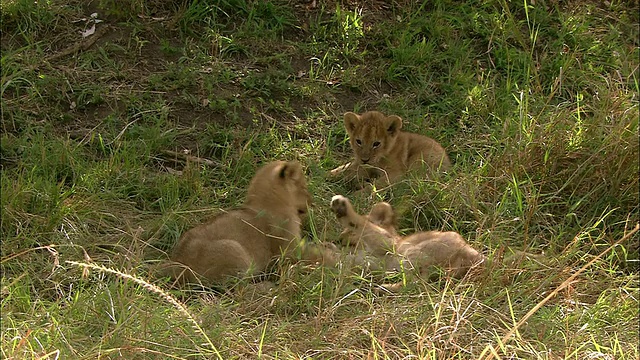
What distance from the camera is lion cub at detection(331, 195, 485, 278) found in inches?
225

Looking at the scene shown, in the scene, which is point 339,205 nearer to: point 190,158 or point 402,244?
point 402,244

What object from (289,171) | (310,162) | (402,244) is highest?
(289,171)

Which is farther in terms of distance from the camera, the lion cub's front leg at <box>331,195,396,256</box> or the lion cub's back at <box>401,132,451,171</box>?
the lion cub's back at <box>401,132,451,171</box>

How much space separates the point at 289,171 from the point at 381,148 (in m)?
1.51

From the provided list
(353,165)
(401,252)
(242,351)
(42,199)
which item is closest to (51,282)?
(42,199)

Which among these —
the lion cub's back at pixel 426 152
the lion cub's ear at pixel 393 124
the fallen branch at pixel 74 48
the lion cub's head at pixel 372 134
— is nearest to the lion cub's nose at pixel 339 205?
the lion cub's back at pixel 426 152

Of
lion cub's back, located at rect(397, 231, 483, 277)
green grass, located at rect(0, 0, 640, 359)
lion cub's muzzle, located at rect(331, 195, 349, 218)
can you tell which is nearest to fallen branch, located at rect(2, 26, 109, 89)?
green grass, located at rect(0, 0, 640, 359)

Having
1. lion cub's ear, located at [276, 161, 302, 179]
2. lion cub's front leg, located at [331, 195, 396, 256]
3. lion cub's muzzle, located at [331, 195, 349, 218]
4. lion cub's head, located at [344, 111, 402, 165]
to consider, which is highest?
lion cub's ear, located at [276, 161, 302, 179]

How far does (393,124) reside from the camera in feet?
24.7

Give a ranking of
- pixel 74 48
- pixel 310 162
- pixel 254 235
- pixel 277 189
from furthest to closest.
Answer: pixel 74 48 < pixel 310 162 < pixel 277 189 < pixel 254 235

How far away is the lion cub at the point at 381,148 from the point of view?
737cm

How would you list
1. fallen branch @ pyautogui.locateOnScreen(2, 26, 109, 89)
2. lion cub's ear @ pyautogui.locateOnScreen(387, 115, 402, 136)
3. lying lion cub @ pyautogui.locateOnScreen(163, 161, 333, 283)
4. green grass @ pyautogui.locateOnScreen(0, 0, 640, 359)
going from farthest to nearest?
1. fallen branch @ pyautogui.locateOnScreen(2, 26, 109, 89)
2. lion cub's ear @ pyautogui.locateOnScreen(387, 115, 402, 136)
3. lying lion cub @ pyautogui.locateOnScreen(163, 161, 333, 283)
4. green grass @ pyautogui.locateOnScreen(0, 0, 640, 359)

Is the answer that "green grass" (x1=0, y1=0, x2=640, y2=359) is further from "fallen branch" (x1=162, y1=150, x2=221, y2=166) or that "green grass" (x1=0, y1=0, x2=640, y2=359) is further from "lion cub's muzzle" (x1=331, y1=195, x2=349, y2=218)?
"lion cub's muzzle" (x1=331, y1=195, x2=349, y2=218)

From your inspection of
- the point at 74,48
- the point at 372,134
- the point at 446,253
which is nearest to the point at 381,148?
the point at 372,134
